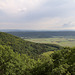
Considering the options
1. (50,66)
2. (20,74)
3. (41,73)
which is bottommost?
(20,74)

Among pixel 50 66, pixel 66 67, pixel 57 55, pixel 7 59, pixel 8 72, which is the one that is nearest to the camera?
pixel 66 67

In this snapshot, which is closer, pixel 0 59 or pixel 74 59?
pixel 74 59

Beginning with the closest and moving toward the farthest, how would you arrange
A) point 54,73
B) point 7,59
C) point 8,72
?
point 54,73
point 8,72
point 7,59

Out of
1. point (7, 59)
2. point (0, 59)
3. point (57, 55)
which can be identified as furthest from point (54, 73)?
point (0, 59)

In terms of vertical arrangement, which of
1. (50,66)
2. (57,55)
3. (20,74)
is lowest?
(20,74)

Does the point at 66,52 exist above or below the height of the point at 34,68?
above

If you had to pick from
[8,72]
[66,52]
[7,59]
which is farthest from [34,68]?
[7,59]

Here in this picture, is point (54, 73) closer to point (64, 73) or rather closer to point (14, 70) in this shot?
point (64, 73)

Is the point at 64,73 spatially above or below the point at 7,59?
above

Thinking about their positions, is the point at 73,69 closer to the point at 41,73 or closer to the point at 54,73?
the point at 54,73
